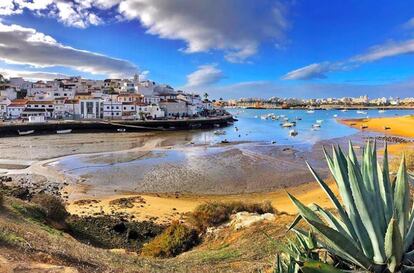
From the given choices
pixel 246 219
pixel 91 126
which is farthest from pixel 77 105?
pixel 246 219

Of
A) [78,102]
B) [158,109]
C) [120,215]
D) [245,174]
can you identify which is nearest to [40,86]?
[78,102]

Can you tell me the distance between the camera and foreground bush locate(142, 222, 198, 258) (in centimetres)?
1023

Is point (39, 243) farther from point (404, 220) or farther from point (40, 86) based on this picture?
point (40, 86)

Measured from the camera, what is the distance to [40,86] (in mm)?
95250

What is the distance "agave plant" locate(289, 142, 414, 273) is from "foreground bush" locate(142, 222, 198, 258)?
7.86 metres

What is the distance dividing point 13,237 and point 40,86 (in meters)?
99.1

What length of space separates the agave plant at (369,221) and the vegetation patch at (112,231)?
384 inches

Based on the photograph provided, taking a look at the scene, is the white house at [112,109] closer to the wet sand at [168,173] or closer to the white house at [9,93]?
the white house at [9,93]

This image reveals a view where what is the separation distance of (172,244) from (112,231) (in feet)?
11.9

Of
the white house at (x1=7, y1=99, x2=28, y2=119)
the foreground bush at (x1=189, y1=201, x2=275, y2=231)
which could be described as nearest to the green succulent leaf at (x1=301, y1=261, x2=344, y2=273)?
the foreground bush at (x1=189, y1=201, x2=275, y2=231)

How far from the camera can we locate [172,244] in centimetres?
1048

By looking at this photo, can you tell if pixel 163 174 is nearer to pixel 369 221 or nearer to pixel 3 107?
pixel 369 221

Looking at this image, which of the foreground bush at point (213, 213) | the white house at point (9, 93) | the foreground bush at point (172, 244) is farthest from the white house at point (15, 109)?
the foreground bush at point (172, 244)

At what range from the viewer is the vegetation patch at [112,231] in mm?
11959
